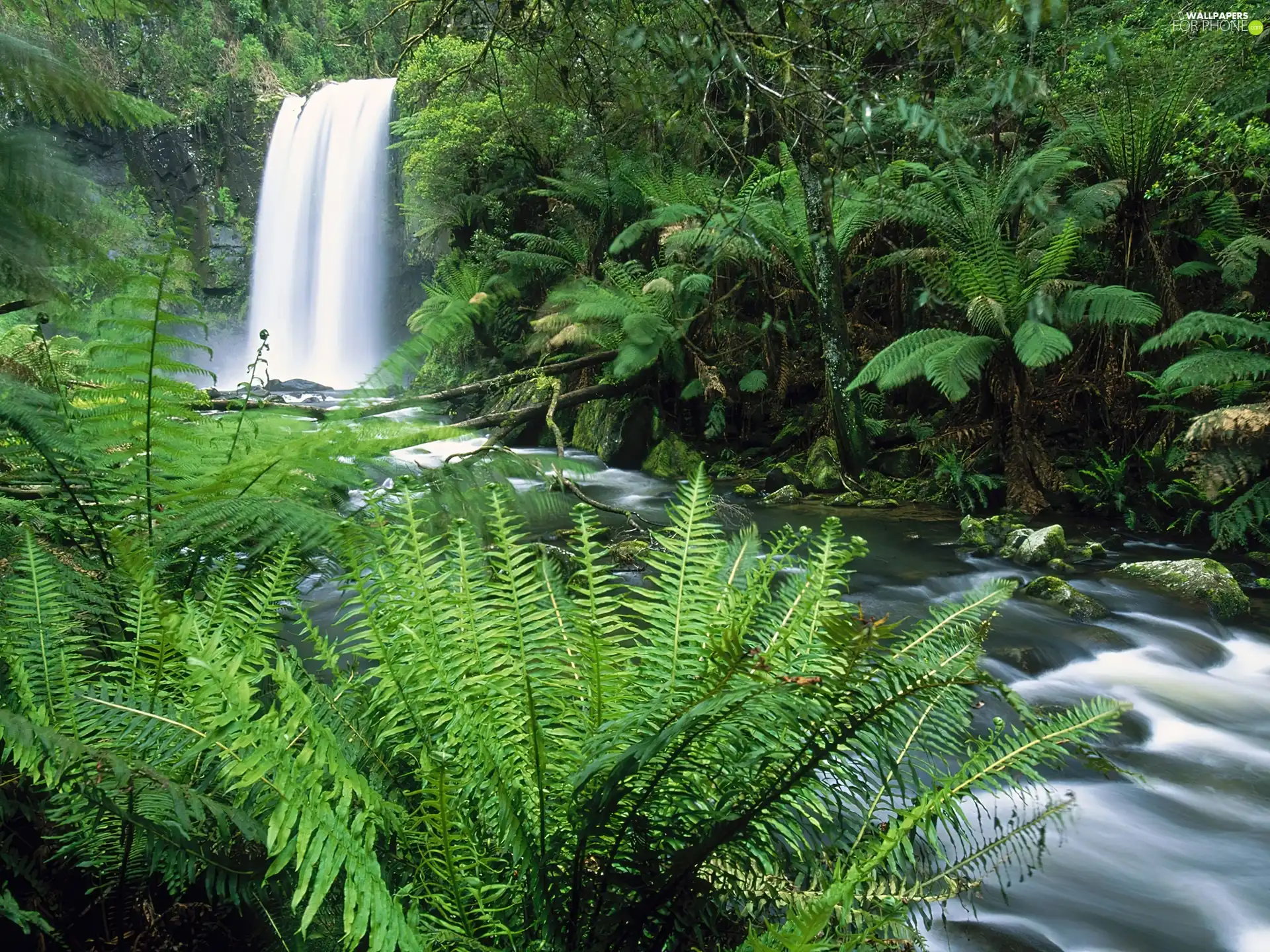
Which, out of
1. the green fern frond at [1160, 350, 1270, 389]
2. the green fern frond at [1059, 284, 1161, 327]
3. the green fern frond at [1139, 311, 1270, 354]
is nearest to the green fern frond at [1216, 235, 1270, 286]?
the green fern frond at [1139, 311, 1270, 354]

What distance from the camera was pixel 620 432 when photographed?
27.5 feet

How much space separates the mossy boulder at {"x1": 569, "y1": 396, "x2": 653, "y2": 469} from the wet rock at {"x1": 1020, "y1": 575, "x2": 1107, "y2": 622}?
14.1 feet

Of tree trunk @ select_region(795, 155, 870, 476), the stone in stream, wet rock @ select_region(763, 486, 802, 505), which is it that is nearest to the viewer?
the stone in stream

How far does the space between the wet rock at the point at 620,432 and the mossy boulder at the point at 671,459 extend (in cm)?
18

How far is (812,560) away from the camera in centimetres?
114

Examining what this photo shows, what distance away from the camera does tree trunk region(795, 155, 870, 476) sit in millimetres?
6375

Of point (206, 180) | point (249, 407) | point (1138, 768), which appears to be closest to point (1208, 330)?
point (1138, 768)

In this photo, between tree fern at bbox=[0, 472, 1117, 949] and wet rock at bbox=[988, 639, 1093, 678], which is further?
wet rock at bbox=[988, 639, 1093, 678]

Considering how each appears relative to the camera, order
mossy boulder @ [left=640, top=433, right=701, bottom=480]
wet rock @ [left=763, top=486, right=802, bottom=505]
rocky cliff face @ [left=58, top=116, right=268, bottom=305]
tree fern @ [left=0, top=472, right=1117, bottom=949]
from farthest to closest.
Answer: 1. rocky cliff face @ [left=58, top=116, right=268, bottom=305]
2. mossy boulder @ [left=640, top=433, right=701, bottom=480]
3. wet rock @ [left=763, top=486, right=802, bottom=505]
4. tree fern @ [left=0, top=472, right=1117, bottom=949]

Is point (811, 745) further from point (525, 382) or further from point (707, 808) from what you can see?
point (525, 382)

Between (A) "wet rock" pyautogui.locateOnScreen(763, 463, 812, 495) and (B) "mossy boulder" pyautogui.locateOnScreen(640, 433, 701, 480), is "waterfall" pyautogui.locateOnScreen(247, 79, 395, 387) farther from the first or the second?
(A) "wet rock" pyautogui.locateOnScreen(763, 463, 812, 495)

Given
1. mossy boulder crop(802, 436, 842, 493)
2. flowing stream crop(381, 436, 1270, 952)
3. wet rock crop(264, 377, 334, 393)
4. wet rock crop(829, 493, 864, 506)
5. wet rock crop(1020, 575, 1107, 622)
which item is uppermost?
mossy boulder crop(802, 436, 842, 493)

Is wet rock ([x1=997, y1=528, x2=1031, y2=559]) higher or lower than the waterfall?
lower

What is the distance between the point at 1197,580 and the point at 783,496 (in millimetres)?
2869
